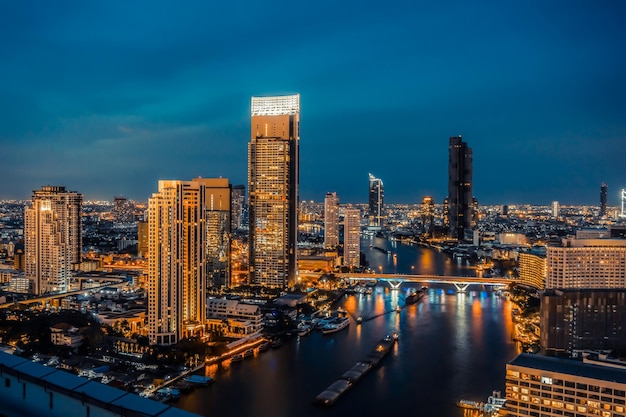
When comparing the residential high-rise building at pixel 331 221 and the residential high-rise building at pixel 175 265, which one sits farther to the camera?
the residential high-rise building at pixel 331 221

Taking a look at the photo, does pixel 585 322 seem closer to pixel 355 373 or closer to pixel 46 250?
pixel 355 373

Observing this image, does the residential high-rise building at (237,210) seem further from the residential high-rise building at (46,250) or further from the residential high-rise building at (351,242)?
the residential high-rise building at (46,250)

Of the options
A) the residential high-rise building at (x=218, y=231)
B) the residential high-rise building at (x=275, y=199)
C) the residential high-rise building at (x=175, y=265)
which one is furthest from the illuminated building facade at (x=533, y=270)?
the residential high-rise building at (x=175, y=265)

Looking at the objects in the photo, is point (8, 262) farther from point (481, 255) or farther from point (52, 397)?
point (52, 397)

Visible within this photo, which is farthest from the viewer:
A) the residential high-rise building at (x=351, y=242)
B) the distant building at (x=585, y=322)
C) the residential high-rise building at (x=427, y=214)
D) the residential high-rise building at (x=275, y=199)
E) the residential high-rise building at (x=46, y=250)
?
the residential high-rise building at (x=427, y=214)

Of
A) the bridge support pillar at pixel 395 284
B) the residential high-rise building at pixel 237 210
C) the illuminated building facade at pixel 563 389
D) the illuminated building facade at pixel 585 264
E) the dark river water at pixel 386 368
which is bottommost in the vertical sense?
the dark river water at pixel 386 368

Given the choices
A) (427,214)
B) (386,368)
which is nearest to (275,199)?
(386,368)

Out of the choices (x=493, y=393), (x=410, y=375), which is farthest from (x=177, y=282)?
(x=493, y=393)
